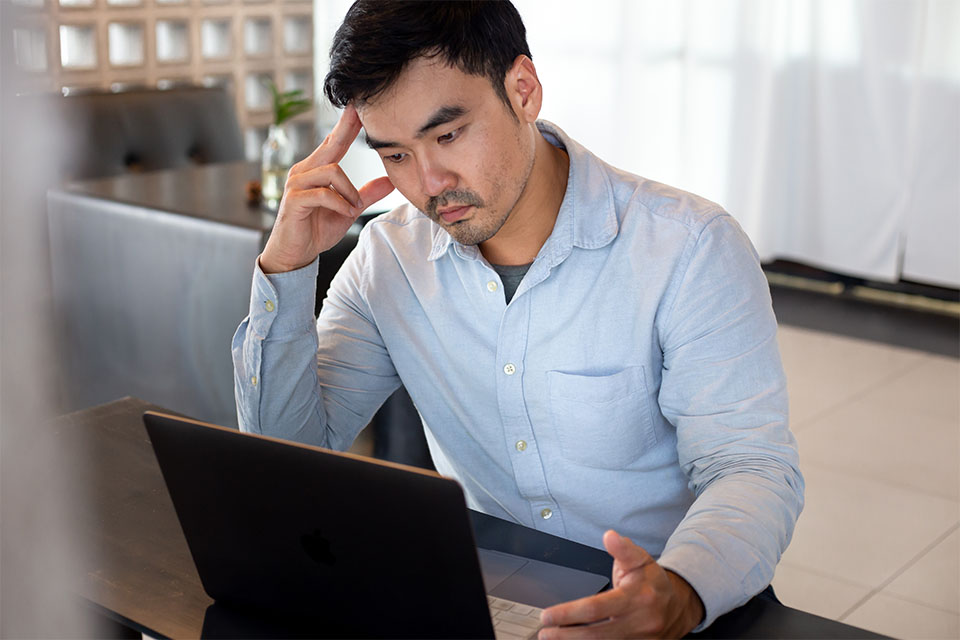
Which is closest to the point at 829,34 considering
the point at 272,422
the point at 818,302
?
the point at 818,302

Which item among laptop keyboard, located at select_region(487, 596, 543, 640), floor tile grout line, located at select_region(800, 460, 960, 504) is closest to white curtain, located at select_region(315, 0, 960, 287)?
floor tile grout line, located at select_region(800, 460, 960, 504)

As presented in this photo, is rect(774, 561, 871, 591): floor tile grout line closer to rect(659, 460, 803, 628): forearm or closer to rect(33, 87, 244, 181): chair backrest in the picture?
rect(659, 460, 803, 628): forearm

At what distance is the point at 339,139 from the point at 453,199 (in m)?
0.17

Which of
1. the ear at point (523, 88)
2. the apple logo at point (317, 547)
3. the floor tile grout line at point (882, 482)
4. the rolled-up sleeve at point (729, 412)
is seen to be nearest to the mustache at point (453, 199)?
the ear at point (523, 88)

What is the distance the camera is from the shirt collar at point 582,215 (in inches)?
44.6

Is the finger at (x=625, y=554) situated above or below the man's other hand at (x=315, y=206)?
below

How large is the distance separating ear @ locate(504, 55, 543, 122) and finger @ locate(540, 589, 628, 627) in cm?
58

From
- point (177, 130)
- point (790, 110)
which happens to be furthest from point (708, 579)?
point (790, 110)

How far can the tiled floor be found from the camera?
2021 mm

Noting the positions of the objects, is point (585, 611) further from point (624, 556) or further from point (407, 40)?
point (407, 40)

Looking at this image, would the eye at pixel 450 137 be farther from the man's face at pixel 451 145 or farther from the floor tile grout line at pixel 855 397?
the floor tile grout line at pixel 855 397

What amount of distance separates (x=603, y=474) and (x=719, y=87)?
3.17 meters

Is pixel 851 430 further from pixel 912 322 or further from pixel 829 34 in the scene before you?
pixel 829 34

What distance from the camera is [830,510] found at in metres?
2.37
